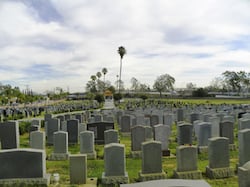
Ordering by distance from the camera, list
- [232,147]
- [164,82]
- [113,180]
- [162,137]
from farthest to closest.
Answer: [164,82], [232,147], [162,137], [113,180]

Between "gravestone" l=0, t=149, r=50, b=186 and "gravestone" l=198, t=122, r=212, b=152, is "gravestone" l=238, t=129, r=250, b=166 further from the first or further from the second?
"gravestone" l=0, t=149, r=50, b=186

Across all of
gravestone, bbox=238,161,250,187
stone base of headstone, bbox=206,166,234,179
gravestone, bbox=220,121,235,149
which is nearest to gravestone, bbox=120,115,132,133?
gravestone, bbox=220,121,235,149

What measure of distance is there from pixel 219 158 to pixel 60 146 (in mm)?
6548

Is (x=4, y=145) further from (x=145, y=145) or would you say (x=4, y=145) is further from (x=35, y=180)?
(x=145, y=145)

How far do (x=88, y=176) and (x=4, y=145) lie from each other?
518cm

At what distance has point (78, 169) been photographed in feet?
32.2

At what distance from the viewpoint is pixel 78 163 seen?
9.84m

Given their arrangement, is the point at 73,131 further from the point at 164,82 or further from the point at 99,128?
the point at 164,82

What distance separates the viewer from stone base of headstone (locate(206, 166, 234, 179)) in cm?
1020

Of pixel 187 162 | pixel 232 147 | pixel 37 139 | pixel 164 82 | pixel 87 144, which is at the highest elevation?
pixel 164 82

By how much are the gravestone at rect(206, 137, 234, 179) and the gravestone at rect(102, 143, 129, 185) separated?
2.89 metres

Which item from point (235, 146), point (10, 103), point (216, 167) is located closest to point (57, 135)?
point (216, 167)

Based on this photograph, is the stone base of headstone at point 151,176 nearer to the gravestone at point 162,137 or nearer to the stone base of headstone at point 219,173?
the stone base of headstone at point 219,173

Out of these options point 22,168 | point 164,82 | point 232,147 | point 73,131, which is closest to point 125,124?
point 73,131
